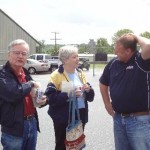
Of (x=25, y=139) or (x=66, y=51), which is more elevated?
(x=66, y=51)

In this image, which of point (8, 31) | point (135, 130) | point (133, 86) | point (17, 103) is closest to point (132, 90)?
point (133, 86)

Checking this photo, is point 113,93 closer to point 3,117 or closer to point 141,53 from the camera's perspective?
point 141,53

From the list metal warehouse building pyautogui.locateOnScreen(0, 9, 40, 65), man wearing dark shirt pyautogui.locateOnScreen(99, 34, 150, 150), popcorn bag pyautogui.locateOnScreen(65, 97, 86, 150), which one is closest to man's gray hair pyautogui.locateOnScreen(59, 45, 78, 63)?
popcorn bag pyautogui.locateOnScreen(65, 97, 86, 150)

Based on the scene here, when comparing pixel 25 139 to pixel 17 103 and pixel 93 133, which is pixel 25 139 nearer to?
pixel 17 103

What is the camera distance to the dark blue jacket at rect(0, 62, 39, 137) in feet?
13.2

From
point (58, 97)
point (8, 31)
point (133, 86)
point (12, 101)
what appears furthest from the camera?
point (8, 31)

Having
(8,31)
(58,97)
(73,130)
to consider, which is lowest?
(73,130)

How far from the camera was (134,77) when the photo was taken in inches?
169

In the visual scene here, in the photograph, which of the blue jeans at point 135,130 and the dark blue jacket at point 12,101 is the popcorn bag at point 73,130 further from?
the dark blue jacket at point 12,101

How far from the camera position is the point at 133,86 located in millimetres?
4277

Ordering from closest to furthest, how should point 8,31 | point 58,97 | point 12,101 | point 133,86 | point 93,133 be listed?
1. point 12,101
2. point 133,86
3. point 58,97
4. point 93,133
5. point 8,31

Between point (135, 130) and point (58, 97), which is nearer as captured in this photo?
point (135, 130)

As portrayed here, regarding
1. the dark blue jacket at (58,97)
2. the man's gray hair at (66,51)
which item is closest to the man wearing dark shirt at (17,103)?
the dark blue jacket at (58,97)

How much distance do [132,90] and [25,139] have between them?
1.27m
